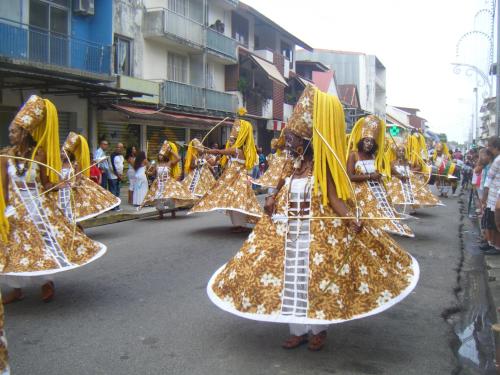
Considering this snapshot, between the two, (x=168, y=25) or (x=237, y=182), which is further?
(x=168, y=25)

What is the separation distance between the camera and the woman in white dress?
47.5 feet

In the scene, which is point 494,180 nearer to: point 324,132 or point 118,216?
point 324,132

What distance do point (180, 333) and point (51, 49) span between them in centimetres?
1398

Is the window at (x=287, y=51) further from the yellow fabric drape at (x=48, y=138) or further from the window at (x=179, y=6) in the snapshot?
the yellow fabric drape at (x=48, y=138)

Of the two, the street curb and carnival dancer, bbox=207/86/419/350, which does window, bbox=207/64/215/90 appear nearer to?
the street curb

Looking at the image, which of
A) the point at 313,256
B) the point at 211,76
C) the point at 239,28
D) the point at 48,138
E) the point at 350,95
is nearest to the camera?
the point at 313,256

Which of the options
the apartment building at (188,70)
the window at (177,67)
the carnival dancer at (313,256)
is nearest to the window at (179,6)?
the apartment building at (188,70)

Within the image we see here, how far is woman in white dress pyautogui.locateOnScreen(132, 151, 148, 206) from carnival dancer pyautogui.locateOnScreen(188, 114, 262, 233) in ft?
17.3

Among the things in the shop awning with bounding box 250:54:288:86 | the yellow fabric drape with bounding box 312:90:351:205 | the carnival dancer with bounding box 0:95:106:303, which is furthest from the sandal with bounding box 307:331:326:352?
the shop awning with bounding box 250:54:288:86

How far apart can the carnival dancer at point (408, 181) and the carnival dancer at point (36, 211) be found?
6113mm

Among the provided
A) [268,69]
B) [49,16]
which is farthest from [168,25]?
[268,69]

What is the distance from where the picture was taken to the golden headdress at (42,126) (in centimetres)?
517

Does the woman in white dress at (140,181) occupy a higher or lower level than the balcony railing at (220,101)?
lower

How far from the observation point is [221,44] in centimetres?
2675
